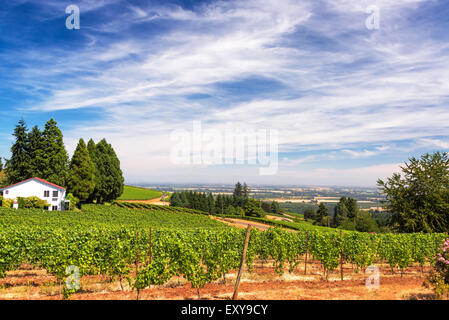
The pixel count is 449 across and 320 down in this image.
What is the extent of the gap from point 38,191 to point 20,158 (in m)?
11.9

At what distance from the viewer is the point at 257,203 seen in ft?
285

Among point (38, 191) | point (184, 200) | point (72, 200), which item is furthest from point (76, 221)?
point (184, 200)

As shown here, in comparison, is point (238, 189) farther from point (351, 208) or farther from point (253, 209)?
point (351, 208)

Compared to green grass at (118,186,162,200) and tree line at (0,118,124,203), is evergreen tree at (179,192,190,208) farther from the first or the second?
tree line at (0,118,124,203)

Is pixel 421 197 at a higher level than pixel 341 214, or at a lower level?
higher

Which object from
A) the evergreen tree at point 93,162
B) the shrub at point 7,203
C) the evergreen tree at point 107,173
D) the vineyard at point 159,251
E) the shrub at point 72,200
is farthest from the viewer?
the evergreen tree at point 107,173

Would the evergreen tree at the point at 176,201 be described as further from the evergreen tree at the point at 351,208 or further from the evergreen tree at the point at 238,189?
the evergreen tree at the point at 351,208

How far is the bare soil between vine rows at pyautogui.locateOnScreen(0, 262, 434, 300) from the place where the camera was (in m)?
9.58

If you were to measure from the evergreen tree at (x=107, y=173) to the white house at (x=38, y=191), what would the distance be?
8.98 m

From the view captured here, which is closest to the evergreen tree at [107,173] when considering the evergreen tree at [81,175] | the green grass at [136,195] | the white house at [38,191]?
the evergreen tree at [81,175]

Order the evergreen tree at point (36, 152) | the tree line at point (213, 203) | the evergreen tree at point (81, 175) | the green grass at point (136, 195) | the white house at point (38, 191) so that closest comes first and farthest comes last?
the white house at point (38, 191)
the evergreen tree at point (81, 175)
the evergreen tree at point (36, 152)
the tree line at point (213, 203)
the green grass at point (136, 195)

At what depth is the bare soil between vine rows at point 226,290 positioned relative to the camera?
377 inches

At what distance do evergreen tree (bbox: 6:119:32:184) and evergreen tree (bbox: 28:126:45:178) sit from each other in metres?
0.77

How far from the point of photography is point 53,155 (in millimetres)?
51375
